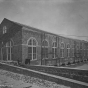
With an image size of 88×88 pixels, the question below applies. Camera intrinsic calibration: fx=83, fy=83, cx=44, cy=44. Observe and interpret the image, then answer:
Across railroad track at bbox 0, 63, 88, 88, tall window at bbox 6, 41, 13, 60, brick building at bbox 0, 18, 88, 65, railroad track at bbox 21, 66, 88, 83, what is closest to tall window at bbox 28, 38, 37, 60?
brick building at bbox 0, 18, 88, 65

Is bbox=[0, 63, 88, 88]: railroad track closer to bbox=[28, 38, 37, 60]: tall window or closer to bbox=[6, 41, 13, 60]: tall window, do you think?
bbox=[28, 38, 37, 60]: tall window

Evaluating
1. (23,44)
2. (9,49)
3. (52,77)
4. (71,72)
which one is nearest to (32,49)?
(23,44)

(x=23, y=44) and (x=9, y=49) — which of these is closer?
(x=23, y=44)

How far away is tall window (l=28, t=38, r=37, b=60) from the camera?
11.2 m

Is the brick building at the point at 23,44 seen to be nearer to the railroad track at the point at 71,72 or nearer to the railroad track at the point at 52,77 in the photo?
the railroad track at the point at 52,77

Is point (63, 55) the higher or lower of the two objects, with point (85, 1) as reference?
lower

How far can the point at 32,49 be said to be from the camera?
11.4 meters

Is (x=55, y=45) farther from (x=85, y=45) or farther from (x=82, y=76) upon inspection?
(x=85, y=45)

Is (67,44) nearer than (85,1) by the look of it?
No

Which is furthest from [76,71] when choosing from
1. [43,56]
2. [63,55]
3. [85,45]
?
[85,45]

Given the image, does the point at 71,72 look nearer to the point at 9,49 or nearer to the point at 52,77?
the point at 52,77

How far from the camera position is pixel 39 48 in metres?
12.4

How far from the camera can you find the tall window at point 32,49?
1116 centimetres

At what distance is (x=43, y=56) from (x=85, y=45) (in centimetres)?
1834
